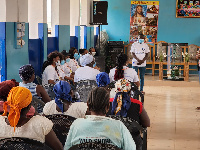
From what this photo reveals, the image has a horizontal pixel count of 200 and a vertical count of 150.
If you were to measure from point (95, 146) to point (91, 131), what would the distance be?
0.31 m

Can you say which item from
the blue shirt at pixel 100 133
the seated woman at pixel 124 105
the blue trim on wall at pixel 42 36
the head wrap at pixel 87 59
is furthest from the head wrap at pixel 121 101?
the blue trim on wall at pixel 42 36

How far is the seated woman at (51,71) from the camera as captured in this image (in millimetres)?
7840

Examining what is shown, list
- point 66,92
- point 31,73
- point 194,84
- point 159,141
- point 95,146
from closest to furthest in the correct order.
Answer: point 95,146 → point 66,92 → point 31,73 → point 159,141 → point 194,84

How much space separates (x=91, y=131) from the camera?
9.52ft

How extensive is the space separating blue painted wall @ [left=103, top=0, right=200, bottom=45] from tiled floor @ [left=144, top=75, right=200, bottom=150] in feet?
10.7

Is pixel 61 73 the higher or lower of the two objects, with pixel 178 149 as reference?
higher

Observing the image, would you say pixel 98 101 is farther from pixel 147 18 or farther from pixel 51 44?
pixel 147 18

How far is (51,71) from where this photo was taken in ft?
25.8

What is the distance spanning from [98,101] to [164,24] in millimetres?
14398

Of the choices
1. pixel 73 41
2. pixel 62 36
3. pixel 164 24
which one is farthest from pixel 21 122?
pixel 164 24

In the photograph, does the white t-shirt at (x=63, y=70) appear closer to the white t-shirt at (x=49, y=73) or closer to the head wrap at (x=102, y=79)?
the white t-shirt at (x=49, y=73)

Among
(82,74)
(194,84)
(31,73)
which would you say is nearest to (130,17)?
(194,84)

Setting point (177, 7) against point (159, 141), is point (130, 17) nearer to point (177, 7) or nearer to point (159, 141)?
point (177, 7)

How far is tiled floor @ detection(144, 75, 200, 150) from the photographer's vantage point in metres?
6.73
